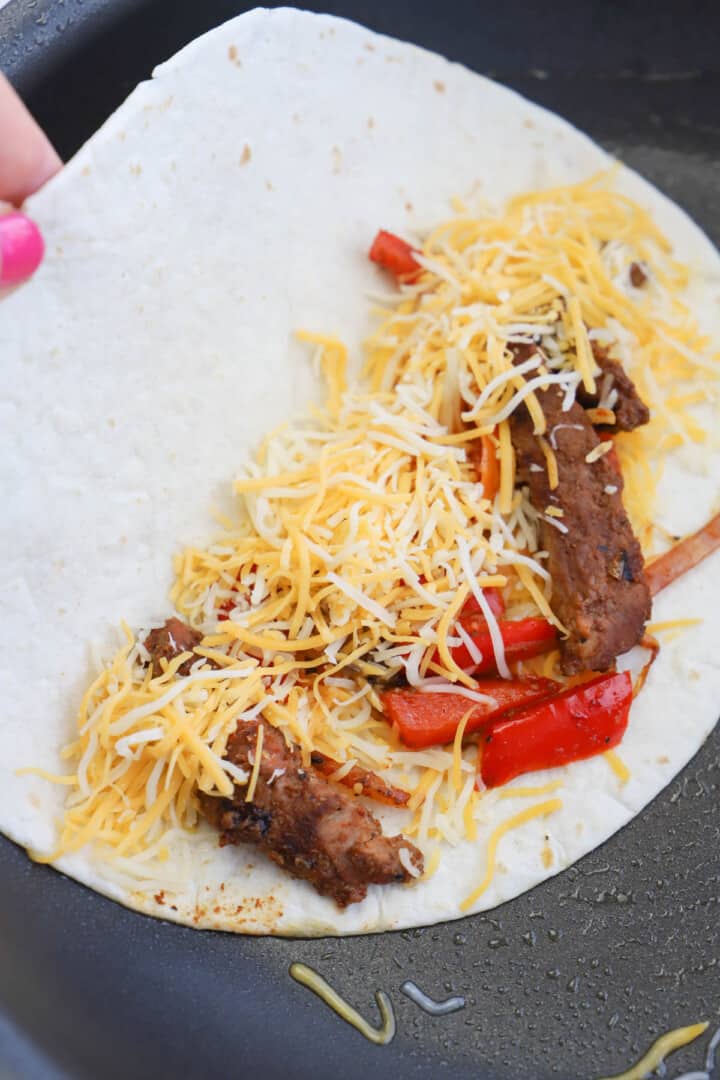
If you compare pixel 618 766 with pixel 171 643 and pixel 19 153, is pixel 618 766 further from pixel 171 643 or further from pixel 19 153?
pixel 19 153

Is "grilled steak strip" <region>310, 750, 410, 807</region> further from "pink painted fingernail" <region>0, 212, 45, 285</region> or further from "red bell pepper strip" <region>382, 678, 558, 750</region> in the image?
"pink painted fingernail" <region>0, 212, 45, 285</region>

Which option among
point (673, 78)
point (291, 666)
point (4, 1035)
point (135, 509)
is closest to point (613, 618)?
point (291, 666)

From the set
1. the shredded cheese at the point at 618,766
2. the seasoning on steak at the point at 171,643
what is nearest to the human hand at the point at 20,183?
the seasoning on steak at the point at 171,643

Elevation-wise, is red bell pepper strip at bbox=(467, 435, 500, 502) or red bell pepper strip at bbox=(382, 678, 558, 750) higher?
red bell pepper strip at bbox=(467, 435, 500, 502)

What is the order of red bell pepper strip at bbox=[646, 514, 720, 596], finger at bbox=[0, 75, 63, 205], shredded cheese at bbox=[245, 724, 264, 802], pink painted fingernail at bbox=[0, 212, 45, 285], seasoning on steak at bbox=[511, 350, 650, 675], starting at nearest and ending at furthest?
1. finger at bbox=[0, 75, 63, 205]
2. pink painted fingernail at bbox=[0, 212, 45, 285]
3. shredded cheese at bbox=[245, 724, 264, 802]
4. seasoning on steak at bbox=[511, 350, 650, 675]
5. red bell pepper strip at bbox=[646, 514, 720, 596]

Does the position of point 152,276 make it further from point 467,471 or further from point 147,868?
point 147,868

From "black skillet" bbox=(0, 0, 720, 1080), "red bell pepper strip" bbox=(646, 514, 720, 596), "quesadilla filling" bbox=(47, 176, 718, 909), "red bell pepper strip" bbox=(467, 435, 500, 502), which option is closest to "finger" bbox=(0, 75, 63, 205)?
"black skillet" bbox=(0, 0, 720, 1080)

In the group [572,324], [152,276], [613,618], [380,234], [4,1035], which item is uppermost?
[152,276]
